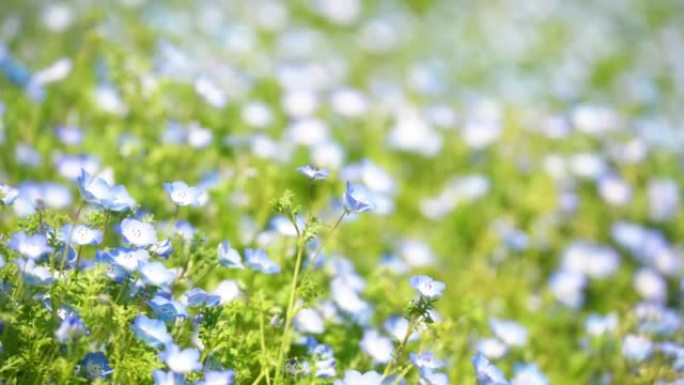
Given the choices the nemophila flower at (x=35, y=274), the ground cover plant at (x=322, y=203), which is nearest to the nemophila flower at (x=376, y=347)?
the ground cover plant at (x=322, y=203)

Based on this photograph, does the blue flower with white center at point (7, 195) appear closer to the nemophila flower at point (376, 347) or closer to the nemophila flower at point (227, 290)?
the nemophila flower at point (227, 290)

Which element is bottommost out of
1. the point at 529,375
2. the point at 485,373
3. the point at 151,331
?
the point at 151,331

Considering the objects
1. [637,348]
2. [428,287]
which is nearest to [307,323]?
[428,287]

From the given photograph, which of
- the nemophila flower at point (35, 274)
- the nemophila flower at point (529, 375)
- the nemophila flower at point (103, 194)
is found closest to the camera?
the nemophila flower at point (35, 274)

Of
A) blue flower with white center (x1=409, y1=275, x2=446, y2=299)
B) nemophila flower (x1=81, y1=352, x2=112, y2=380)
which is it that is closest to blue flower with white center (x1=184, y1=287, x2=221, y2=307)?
nemophila flower (x1=81, y1=352, x2=112, y2=380)

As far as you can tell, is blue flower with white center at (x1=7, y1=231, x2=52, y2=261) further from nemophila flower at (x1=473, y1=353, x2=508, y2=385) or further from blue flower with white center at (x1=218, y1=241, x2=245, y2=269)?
nemophila flower at (x1=473, y1=353, x2=508, y2=385)

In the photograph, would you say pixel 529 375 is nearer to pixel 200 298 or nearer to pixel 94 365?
pixel 200 298
